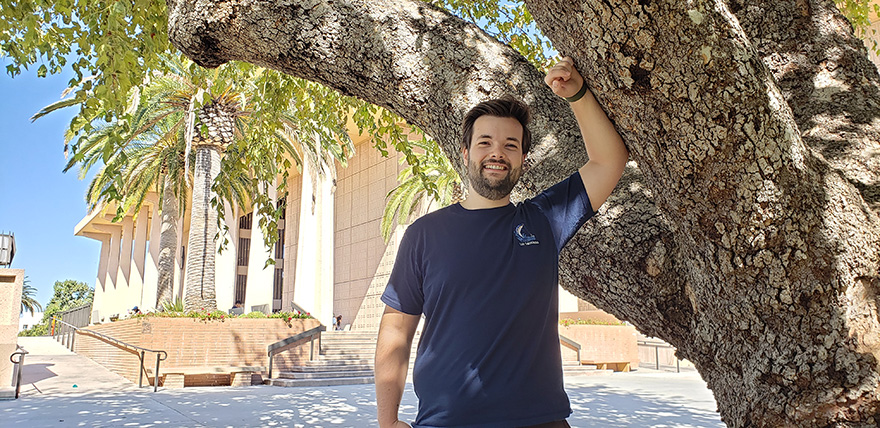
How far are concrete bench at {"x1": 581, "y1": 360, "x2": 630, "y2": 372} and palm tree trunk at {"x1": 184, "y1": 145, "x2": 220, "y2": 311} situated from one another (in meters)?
10.8

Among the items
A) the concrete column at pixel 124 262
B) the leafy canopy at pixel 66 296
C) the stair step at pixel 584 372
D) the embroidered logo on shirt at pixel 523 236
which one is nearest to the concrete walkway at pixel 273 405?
the stair step at pixel 584 372

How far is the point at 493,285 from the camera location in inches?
61.1

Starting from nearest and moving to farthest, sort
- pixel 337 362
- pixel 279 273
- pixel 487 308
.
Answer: pixel 487 308 < pixel 337 362 < pixel 279 273

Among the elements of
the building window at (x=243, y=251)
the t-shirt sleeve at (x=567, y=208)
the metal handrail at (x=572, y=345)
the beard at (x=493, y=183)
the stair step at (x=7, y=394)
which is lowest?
the stair step at (x=7, y=394)

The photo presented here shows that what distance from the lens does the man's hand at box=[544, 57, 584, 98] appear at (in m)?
1.61

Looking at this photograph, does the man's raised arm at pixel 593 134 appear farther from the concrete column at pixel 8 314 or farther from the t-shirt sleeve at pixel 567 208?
the concrete column at pixel 8 314

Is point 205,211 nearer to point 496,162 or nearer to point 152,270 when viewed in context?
point 152,270

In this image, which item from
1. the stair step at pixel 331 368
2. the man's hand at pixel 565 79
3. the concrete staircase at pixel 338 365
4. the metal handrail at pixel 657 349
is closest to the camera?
the man's hand at pixel 565 79

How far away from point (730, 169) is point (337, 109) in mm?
4041

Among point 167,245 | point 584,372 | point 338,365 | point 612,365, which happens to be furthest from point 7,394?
point 612,365

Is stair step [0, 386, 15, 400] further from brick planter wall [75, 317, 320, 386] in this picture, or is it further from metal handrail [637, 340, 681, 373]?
metal handrail [637, 340, 681, 373]

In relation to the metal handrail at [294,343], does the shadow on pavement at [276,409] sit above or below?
below

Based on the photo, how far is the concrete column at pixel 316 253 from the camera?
912 inches

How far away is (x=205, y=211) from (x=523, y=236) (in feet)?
55.4
